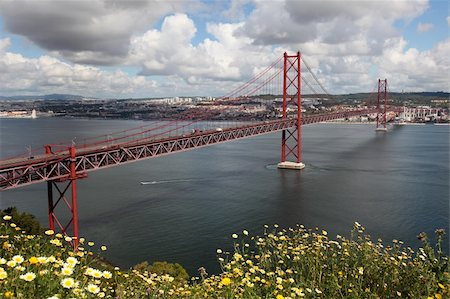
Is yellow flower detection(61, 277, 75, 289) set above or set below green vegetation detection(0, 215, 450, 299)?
above

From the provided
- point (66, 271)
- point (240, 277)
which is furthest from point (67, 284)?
point (240, 277)

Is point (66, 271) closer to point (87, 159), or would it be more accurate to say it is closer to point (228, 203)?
point (87, 159)

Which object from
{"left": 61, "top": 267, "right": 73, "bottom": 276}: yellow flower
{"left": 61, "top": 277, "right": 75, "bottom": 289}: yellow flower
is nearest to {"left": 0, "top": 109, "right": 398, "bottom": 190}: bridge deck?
{"left": 61, "top": 267, "right": 73, "bottom": 276}: yellow flower

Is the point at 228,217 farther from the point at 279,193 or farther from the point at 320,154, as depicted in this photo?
the point at 320,154

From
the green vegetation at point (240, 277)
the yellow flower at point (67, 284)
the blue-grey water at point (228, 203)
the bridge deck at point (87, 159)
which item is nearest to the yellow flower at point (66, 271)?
the green vegetation at point (240, 277)

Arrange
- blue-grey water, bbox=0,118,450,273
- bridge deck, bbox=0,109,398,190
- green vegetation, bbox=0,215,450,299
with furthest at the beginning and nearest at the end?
blue-grey water, bbox=0,118,450,273, bridge deck, bbox=0,109,398,190, green vegetation, bbox=0,215,450,299

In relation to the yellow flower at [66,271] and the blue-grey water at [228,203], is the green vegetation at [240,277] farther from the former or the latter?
the blue-grey water at [228,203]

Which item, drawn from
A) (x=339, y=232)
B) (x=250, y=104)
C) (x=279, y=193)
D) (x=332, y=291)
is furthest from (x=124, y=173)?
(x=250, y=104)

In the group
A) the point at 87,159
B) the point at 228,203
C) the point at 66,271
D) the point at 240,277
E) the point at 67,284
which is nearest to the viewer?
the point at 67,284

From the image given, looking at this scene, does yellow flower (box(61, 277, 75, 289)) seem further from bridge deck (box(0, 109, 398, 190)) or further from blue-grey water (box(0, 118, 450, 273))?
bridge deck (box(0, 109, 398, 190))
